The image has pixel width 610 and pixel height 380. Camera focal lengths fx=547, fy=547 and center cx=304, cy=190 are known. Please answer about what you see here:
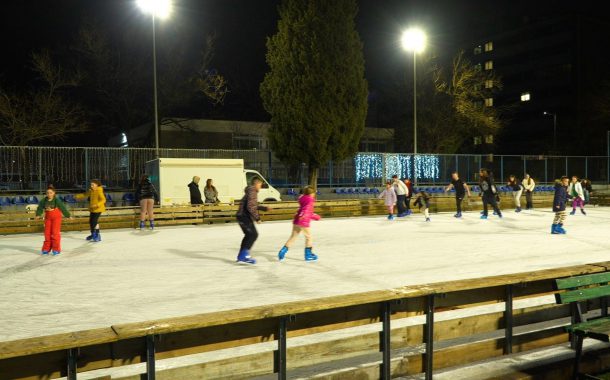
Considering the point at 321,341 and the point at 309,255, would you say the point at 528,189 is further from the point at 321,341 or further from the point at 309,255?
the point at 321,341

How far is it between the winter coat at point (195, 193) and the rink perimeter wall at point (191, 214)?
0.19m

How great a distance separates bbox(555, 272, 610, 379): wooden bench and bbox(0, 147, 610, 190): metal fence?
21.4m

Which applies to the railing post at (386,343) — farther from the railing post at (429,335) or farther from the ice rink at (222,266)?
the ice rink at (222,266)

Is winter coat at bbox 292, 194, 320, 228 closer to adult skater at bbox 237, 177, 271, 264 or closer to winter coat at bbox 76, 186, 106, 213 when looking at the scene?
adult skater at bbox 237, 177, 271, 264

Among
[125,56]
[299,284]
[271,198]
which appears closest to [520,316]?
[299,284]

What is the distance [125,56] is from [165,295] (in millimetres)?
30570

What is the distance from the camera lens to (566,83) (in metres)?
73.8

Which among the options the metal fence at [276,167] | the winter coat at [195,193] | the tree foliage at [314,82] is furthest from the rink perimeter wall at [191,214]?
the tree foliage at [314,82]

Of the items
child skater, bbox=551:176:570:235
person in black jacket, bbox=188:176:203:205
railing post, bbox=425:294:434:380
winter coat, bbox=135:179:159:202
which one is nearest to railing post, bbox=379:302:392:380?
railing post, bbox=425:294:434:380

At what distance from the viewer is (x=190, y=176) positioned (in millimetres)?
20781

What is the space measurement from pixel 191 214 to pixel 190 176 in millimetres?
1539

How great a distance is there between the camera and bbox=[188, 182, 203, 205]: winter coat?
19.7 metres

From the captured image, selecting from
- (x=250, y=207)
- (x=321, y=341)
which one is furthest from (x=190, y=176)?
(x=321, y=341)

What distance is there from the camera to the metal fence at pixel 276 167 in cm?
2184
